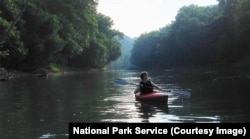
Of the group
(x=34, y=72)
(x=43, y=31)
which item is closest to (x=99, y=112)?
(x=43, y=31)

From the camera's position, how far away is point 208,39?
12062 centimetres

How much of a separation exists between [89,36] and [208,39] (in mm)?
41793

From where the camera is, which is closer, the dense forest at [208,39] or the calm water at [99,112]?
the calm water at [99,112]

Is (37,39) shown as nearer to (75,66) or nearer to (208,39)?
(75,66)

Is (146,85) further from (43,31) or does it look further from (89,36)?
(89,36)

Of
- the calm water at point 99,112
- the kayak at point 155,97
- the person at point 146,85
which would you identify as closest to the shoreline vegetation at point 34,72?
the calm water at point 99,112

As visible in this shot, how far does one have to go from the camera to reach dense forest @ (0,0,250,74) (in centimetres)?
6284

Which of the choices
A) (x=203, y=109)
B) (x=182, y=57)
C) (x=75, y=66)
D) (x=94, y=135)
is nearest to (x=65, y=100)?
(x=203, y=109)

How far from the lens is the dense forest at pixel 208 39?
8632 cm

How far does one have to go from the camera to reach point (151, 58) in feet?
595

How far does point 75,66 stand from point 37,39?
37412 millimetres

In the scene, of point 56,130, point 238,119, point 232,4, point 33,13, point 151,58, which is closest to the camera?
point 56,130
